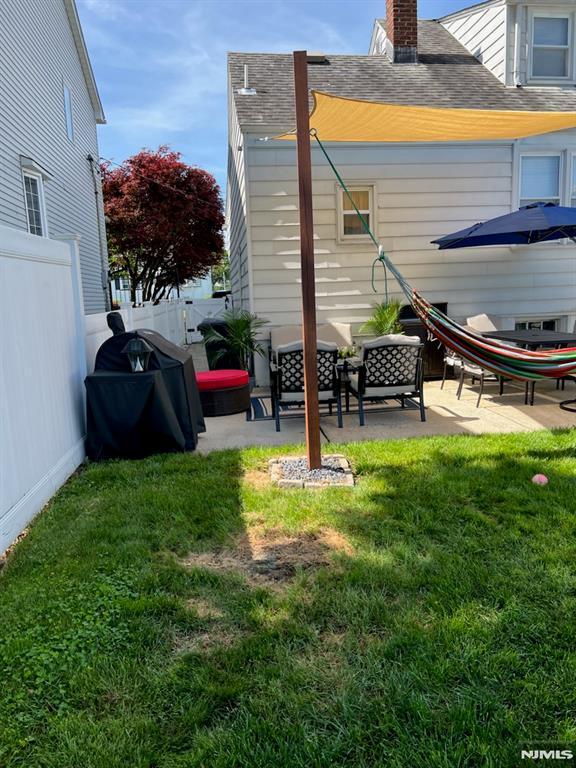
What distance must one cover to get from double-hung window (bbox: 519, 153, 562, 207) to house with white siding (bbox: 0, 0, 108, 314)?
8.13m

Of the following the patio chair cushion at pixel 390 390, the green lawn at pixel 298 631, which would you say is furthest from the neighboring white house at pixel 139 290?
the green lawn at pixel 298 631

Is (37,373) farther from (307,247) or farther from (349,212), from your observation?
(349,212)

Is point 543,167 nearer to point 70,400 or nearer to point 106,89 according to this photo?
point 70,400

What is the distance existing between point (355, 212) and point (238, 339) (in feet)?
8.46

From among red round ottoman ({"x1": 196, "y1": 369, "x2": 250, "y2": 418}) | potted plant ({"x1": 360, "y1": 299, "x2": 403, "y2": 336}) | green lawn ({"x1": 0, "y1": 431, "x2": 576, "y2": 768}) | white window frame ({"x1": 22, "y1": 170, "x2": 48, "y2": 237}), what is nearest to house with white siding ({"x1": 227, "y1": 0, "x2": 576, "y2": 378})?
potted plant ({"x1": 360, "y1": 299, "x2": 403, "y2": 336})

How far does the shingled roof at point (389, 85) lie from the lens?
838 centimetres

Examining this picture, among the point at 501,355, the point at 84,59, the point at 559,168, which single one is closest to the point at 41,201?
the point at 84,59

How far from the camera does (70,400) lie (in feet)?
15.5

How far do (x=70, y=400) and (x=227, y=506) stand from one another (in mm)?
1855

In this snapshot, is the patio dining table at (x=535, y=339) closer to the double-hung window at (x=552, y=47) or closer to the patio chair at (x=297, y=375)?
the patio chair at (x=297, y=375)

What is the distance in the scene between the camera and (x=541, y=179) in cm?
895

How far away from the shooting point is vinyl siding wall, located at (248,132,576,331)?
8.11m

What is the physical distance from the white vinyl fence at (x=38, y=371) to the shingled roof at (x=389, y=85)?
448cm

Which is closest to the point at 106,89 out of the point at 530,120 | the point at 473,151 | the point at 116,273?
the point at 116,273
